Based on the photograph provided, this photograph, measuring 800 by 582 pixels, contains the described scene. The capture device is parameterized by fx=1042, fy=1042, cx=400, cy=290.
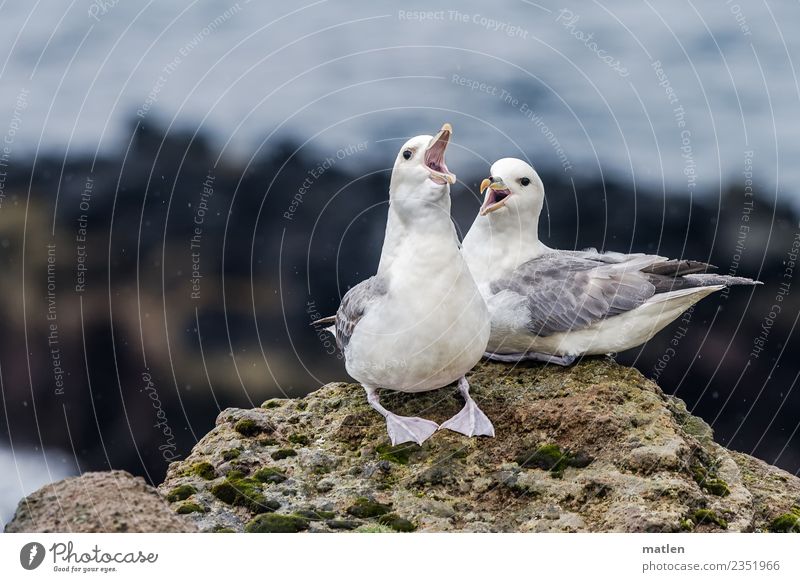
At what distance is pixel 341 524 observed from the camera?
8219 mm

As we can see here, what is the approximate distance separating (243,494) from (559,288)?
154 inches

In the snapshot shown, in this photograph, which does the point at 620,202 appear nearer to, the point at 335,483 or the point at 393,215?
the point at 393,215

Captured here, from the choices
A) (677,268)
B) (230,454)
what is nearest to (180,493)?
(230,454)

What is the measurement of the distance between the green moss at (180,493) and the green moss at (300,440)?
1.14 m

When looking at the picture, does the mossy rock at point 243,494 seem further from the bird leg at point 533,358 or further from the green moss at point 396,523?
the bird leg at point 533,358

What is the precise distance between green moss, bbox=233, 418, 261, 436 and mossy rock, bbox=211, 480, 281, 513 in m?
0.70

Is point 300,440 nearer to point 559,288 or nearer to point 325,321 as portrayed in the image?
point 325,321

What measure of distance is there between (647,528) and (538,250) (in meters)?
3.96

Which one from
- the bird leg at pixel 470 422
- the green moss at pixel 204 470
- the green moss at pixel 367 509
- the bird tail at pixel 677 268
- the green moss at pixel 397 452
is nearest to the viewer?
the green moss at pixel 367 509

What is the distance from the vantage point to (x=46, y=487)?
7.93 metres

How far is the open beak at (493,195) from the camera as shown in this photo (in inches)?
422

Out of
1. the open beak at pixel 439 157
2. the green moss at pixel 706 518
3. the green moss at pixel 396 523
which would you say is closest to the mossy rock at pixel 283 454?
the green moss at pixel 396 523
